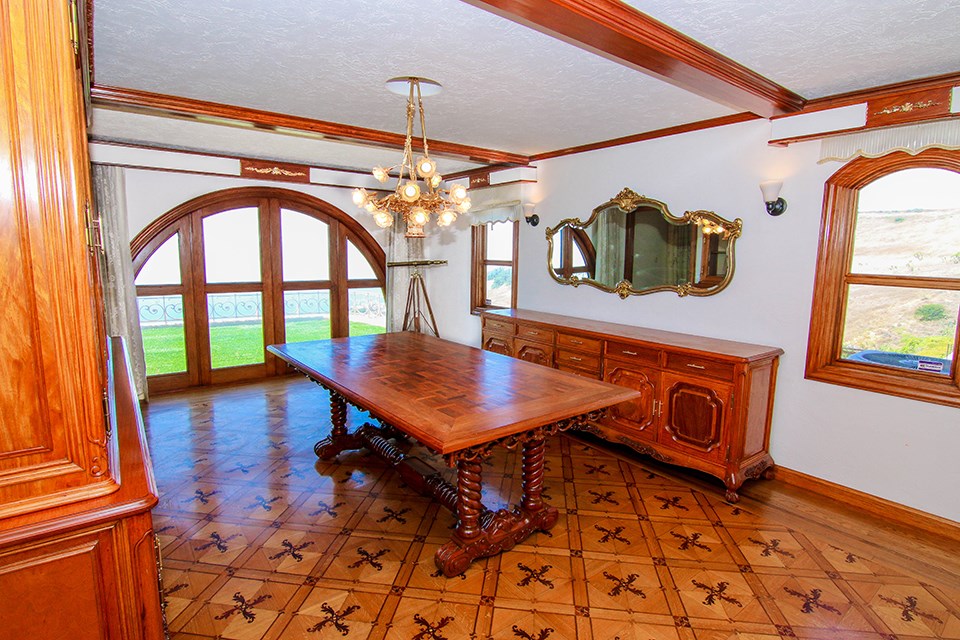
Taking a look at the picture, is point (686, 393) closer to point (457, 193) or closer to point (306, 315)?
point (457, 193)

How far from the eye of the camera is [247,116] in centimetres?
328

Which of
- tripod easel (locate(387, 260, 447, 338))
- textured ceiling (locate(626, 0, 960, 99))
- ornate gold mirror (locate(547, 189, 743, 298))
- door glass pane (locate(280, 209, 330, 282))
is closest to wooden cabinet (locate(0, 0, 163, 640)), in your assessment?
textured ceiling (locate(626, 0, 960, 99))

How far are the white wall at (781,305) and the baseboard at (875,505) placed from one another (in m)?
0.04

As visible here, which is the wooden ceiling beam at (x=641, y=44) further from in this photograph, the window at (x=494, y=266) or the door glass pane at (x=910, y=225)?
the window at (x=494, y=266)

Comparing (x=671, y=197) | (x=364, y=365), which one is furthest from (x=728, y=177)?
(x=364, y=365)

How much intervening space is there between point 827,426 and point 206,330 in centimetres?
556

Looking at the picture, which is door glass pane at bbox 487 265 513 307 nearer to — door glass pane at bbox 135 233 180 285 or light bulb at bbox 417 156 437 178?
light bulb at bbox 417 156 437 178

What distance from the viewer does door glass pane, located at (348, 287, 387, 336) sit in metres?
6.30

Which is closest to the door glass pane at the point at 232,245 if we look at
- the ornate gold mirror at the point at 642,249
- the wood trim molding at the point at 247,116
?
the wood trim molding at the point at 247,116

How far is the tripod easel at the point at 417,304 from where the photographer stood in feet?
20.5

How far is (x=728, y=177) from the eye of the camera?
3426mm

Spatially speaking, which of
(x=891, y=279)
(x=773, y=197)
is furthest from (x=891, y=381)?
(x=773, y=197)

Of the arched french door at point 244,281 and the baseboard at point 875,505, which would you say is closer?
the baseboard at point 875,505

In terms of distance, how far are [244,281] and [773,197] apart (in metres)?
5.05
